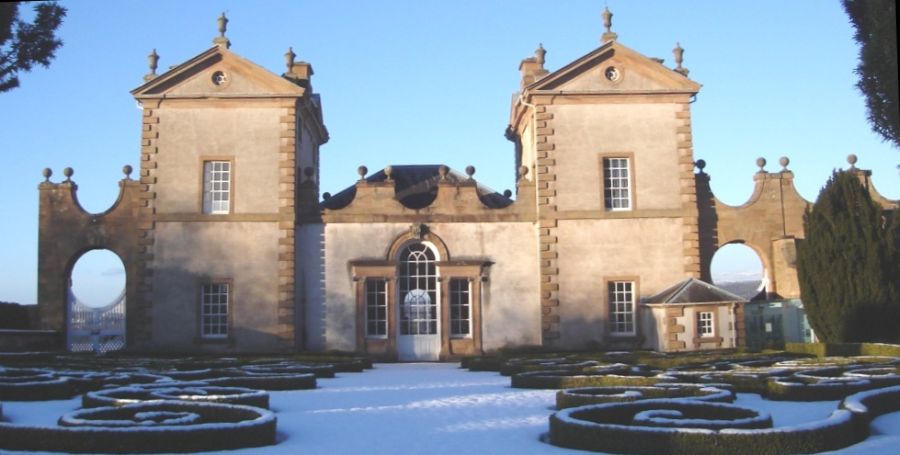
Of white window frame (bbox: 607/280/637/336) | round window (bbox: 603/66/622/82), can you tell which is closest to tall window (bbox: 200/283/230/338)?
white window frame (bbox: 607/280/637/336)

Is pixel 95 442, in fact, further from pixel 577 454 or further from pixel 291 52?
pixel 291 52

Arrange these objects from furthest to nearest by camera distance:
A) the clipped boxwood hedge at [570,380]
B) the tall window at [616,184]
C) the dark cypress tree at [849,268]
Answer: the tall window at [616,184]
the dark cypress tree at [849,268]
the clipped boxwood hedge at [570,380]

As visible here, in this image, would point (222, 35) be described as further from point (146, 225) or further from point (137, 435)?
point (137, 435)

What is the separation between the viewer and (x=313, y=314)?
88.5ft

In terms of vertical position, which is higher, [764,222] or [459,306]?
[764,222]

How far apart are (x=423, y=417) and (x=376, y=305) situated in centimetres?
1489

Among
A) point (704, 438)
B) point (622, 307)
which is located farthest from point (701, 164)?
point (704, 438)

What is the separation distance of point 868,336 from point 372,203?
1370 centimetres

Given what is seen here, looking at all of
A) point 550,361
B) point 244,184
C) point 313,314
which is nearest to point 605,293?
point 550,361

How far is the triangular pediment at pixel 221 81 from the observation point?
1066 inches

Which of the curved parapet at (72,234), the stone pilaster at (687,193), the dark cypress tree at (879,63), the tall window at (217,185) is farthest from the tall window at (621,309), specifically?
the dark cypress tree at (879,63)

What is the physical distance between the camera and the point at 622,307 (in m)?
27.0

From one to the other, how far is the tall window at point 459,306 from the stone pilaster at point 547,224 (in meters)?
2.18

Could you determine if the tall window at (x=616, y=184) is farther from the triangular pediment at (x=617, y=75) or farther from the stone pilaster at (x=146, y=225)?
the stone pilaster at (x=146, y=225)
